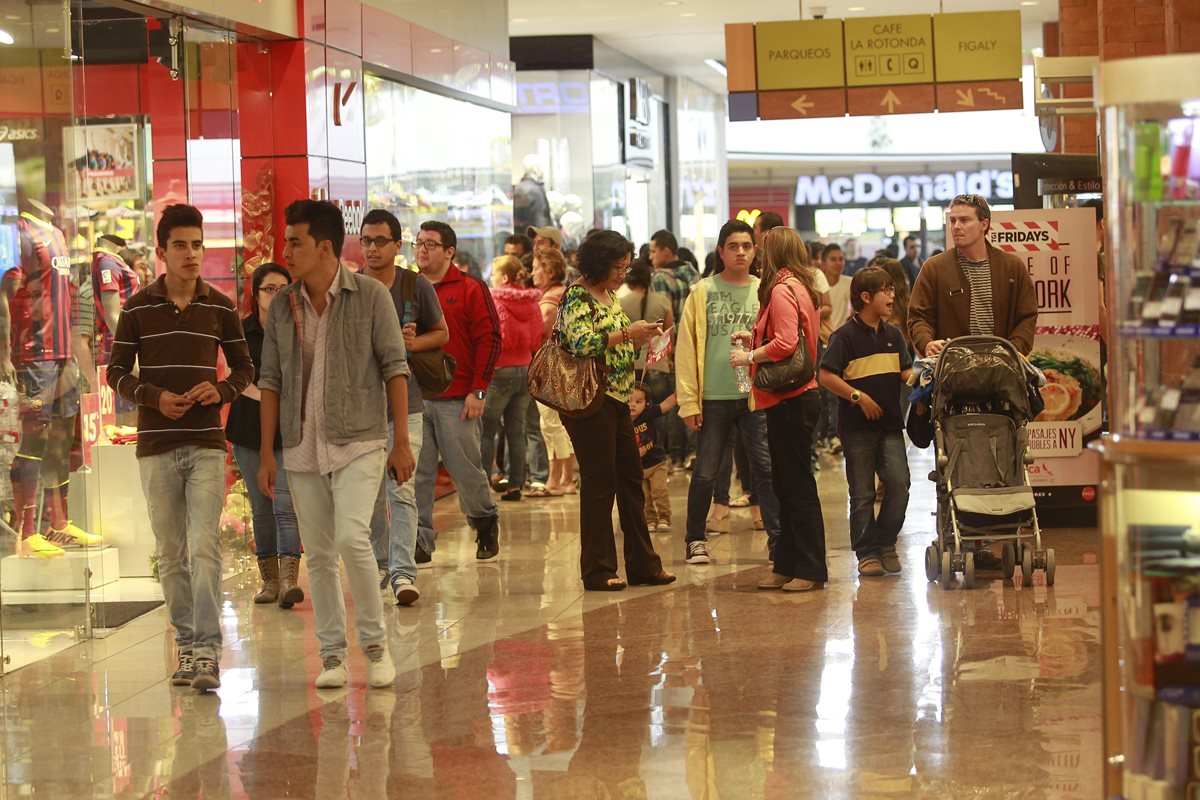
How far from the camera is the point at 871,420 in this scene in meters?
7.66

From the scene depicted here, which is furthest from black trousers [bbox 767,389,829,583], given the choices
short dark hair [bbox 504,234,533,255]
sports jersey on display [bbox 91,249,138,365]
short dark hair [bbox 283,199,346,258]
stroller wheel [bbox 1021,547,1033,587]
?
short dark hair [bbox 504,234,533,255]

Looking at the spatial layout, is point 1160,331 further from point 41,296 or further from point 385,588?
point 385,588

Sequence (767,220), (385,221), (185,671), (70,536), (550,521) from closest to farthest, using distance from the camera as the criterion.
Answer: (185,671) → (70,536) → (385,221) → (767,220) → (550,521)

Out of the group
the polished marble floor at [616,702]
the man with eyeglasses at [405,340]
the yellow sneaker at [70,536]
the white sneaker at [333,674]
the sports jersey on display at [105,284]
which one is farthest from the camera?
the sports jersey on display at [105,284]

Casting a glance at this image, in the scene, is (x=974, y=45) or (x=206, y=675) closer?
(x=206, y=675)

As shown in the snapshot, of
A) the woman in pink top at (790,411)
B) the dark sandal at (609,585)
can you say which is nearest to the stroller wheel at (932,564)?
the woman in pink top at (790,411)

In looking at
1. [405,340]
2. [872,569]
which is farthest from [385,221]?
[872,569]

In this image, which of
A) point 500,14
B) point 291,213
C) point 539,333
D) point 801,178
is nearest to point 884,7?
point 500,14

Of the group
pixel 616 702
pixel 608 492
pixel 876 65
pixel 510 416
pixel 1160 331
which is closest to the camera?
pixel 1160 331

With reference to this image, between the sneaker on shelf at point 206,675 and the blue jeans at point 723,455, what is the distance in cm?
293

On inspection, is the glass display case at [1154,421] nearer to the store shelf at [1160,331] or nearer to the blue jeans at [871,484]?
the store shelf at [1160,331]

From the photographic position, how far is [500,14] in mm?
12891

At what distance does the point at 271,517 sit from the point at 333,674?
6.35 ft

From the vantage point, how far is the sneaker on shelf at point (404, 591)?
723 centimetres
